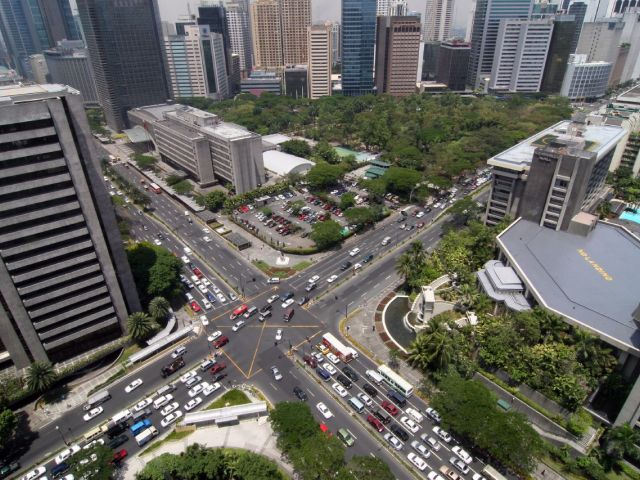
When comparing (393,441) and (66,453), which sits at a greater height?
(66,453)

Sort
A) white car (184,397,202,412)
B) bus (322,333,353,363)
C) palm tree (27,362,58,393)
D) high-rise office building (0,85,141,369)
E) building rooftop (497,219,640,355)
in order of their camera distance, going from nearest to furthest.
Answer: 1. high-rise office building (0,85,141,369)
2. palm tree (27,362,58,393)
3. building rooftop (497,219,640,355)
4. white car (184,397,202,412)
5. bus (322,333,353,363)

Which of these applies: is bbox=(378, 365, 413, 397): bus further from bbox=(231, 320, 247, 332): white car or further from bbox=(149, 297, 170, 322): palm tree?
bbox=(149, 297, 170, 322): palm tree

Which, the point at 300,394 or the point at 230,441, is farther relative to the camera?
the point at 300,394

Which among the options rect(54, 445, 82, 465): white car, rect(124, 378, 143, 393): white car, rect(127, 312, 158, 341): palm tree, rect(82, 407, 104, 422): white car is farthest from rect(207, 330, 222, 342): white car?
rect(54, 445, 82, 465): white car

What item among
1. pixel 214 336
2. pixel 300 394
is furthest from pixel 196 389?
pixel 300 394

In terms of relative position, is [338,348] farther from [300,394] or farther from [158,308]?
[158,308]

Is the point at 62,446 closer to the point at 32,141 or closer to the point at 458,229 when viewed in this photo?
the point at 32,141

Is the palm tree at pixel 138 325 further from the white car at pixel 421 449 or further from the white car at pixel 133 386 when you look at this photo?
the white car at pixel 421 449
